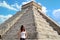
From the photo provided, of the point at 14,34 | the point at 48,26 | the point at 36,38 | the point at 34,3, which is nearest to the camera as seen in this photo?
the point at 36,38

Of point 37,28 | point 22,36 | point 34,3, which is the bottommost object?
point 22,36

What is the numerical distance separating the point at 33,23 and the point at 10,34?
9.59 feet

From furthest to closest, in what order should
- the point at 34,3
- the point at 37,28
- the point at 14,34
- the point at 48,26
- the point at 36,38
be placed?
the point at 34,3 < the point at 48,26 < the point at 14,34 < the point at 37,28 < the point at 36,38

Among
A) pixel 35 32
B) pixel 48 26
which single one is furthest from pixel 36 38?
pixel 48 26

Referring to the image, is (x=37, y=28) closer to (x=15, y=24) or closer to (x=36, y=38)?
(x=36, y=38)

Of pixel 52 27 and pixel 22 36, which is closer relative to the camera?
pixel 22 36

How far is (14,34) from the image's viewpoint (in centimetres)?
1775

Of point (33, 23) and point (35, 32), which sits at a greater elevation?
point (33, 23)

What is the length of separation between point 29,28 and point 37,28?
Answer: 0.96 meters

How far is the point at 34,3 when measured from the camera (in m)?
27.3

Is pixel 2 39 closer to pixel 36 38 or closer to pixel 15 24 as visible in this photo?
pixel 15 24

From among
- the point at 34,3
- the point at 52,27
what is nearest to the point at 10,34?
the point at 52,27

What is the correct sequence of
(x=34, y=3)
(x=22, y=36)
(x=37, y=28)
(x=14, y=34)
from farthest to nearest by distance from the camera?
(x=34, y=3) → (x=14, y=34) → (x=37, y=28) → (x=22, y=36)

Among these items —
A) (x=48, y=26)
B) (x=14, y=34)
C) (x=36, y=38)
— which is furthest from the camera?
A: (x=48, y=26)
